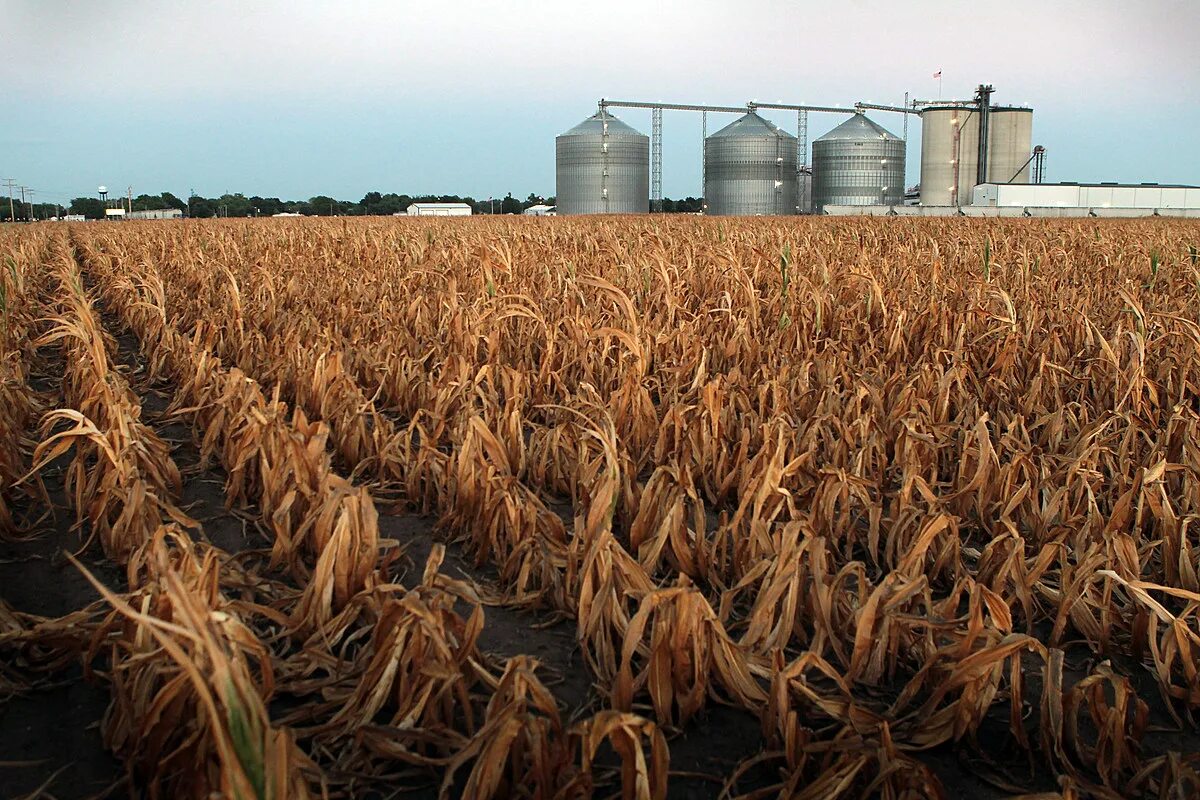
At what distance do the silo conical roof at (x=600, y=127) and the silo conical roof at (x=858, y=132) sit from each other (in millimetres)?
8111

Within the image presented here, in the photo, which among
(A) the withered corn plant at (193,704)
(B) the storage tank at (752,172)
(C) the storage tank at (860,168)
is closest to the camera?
(A) the withered corn plant at (193,704)

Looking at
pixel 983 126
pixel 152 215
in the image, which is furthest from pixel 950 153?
pixel 152 215

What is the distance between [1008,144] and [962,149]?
198 centimetres

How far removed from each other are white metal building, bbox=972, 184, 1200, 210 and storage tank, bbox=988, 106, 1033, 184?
2.42m

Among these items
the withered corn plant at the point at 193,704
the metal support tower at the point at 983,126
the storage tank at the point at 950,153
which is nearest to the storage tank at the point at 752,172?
the storage tank at the point at 950,153

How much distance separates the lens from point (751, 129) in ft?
128

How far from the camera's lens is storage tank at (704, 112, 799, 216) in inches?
1501

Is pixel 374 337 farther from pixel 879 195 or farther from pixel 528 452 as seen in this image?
pixel 879 195

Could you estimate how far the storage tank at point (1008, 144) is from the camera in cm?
3862

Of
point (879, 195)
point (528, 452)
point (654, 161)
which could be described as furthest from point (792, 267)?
point (654, 161)

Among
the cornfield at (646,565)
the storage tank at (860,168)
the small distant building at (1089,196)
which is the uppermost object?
the storage tank at (860,168)

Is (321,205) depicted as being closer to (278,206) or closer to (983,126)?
(278,206)

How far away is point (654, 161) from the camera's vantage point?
45.7 meters

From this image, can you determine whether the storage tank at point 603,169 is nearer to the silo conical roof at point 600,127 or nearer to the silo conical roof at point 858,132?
the silo conical roof at point 600,127
